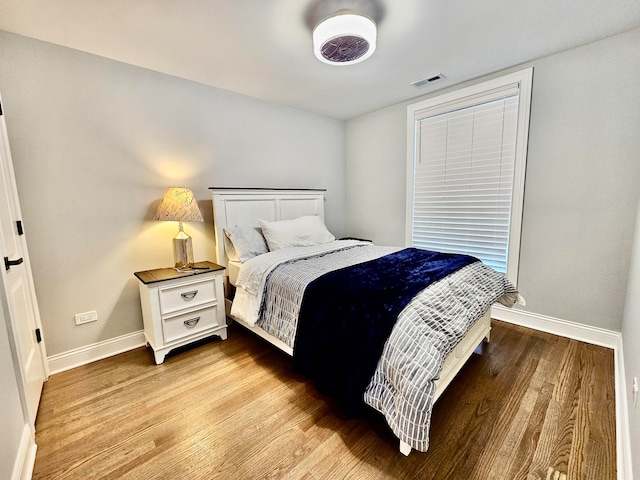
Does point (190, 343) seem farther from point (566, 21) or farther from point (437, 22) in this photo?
point (566, 21)

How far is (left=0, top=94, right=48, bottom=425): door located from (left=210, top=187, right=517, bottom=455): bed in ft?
4.20

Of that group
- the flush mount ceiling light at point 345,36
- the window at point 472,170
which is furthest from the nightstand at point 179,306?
the window at point 472,170

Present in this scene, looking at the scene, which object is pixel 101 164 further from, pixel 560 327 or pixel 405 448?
pixel 560 327

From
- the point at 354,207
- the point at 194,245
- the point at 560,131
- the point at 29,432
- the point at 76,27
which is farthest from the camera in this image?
the point at 354,207

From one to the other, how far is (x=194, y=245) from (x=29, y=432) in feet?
5.44

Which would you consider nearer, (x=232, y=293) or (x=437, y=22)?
(x=437, y=22)

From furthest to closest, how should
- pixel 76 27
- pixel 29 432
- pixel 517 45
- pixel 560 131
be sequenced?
pixel 560 131 → pixel 517 45 → pixel 76 27 → pixel 29 432

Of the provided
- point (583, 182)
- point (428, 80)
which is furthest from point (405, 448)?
point (428, 80)

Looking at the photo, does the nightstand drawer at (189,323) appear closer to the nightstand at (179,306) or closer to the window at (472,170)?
the nightstand at (179,306)

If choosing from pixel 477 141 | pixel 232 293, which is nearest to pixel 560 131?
pixel 477 141

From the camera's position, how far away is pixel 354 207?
4090mm

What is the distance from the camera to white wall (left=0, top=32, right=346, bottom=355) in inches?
75.7

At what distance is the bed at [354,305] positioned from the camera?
1.27 metres

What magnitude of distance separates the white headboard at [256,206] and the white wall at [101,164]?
0.17 meters
